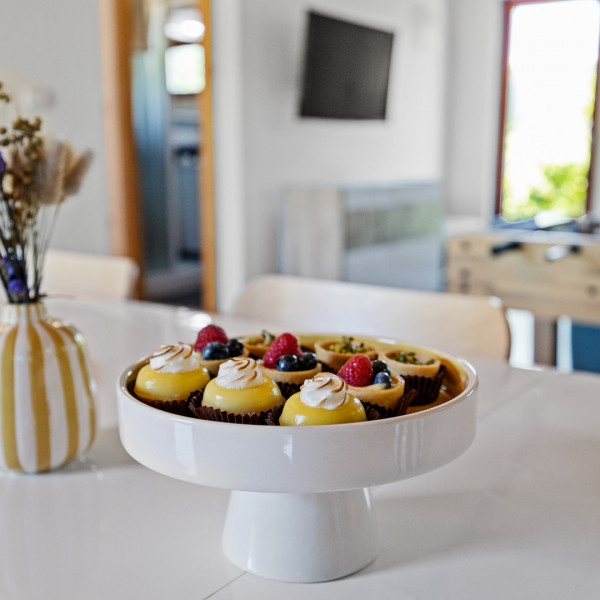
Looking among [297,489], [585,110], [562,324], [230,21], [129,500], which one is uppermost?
[230,21]

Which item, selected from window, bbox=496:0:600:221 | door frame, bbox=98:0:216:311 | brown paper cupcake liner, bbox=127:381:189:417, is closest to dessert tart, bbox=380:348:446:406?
brown paper cupcake liner, bbox=127:381:189:417

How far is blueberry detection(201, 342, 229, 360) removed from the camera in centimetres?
73

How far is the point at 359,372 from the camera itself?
66cm

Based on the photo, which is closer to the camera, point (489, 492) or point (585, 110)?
point (489, 492)

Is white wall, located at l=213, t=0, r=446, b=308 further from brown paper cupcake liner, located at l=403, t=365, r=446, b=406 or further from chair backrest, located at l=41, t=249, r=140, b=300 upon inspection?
brown paper cupcake liner, located at l=403, t=365, r=446, b=406

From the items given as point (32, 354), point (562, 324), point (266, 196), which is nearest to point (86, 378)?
point (32, 354)

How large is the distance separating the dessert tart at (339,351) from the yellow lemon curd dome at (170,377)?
14cm

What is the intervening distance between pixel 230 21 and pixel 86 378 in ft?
11.8

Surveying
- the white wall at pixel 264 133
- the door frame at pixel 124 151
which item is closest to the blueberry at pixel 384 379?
the white wall at pixel 264 133

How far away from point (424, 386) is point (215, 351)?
204 millimetres

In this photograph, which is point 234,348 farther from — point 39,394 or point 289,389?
point 39,394

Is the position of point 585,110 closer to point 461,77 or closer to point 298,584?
point 461,77

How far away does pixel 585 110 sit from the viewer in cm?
584

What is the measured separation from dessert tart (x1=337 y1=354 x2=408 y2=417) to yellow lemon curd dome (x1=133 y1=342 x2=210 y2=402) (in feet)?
0.44
